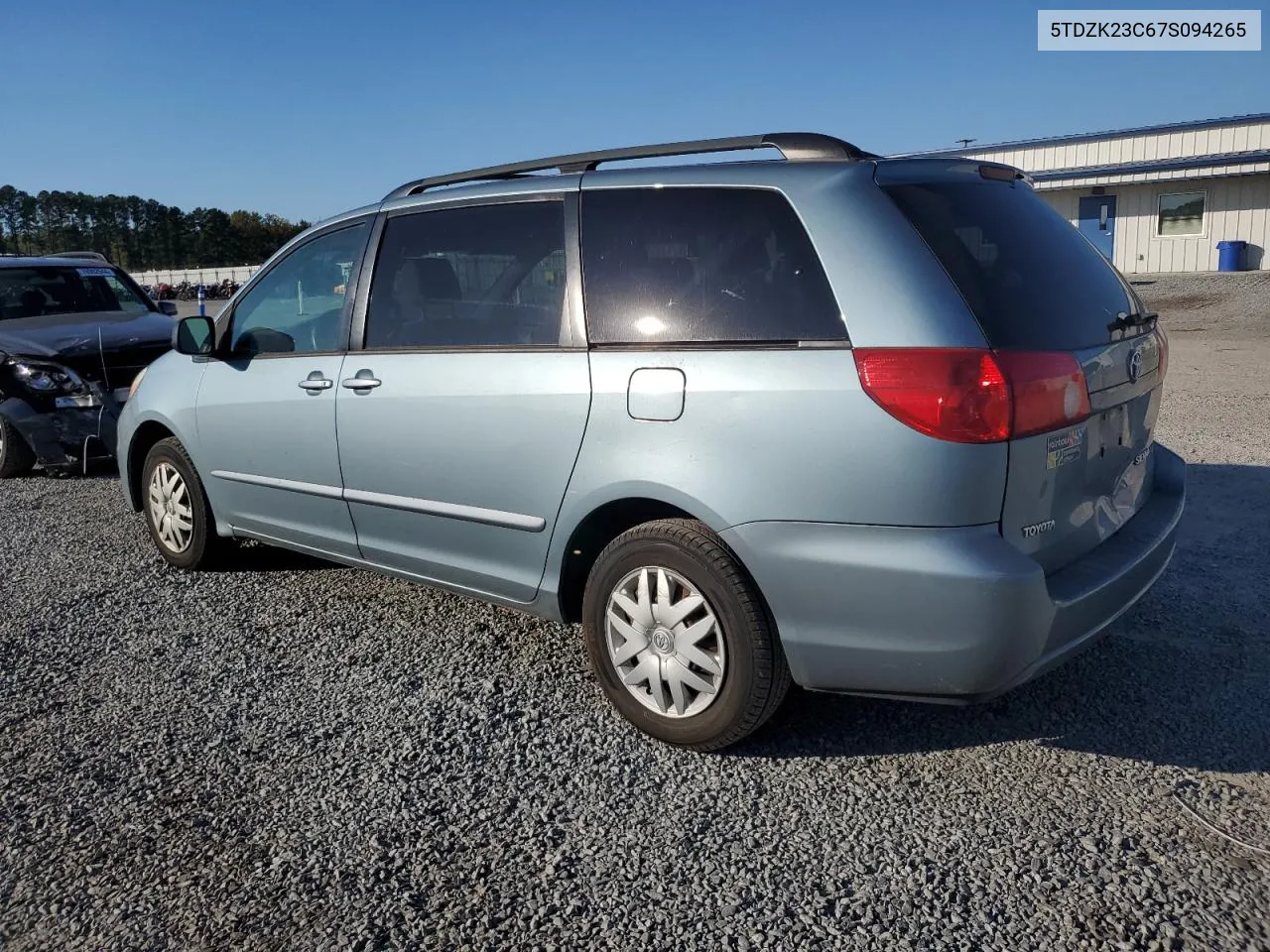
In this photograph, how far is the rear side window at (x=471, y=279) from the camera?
369 centimetres

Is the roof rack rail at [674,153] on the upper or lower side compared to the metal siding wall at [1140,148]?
lower

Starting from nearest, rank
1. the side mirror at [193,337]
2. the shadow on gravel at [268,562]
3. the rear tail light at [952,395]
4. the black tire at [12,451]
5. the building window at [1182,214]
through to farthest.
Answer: the rear tail light at [952,395], the side mirror at [193,337], the shadow on gravel at [268,562], the black tire at [12,451], the building window at [1182,214]

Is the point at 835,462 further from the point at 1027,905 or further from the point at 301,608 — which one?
the point at 301,608

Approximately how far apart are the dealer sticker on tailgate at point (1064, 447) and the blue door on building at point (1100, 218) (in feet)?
98.8

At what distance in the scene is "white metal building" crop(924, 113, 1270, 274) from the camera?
27531mm

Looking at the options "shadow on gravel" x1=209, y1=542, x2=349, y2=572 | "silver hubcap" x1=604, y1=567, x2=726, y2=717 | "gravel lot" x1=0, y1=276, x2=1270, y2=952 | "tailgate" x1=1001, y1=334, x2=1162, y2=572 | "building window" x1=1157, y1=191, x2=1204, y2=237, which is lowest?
"gravel lot" x1=0, y1=276, x2=1270, y2=952

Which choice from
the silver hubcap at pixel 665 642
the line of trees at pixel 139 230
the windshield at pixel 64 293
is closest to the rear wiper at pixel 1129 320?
the silver hubcap at pixel 665 642

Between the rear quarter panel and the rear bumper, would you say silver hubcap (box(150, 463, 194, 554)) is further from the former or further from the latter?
the rear bumper

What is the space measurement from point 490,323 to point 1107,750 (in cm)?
254

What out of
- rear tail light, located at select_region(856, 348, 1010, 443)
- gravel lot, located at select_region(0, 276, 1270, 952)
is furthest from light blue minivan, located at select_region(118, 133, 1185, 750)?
gravel lot, located at select_region(0, 276, 1270, 952)

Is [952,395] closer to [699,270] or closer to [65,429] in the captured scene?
[699,270]

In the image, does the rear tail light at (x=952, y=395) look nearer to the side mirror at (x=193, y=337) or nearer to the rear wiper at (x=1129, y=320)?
the rear wiper at (x=1129, y=320)

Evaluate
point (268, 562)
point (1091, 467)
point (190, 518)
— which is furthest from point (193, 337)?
point (1091, 467)

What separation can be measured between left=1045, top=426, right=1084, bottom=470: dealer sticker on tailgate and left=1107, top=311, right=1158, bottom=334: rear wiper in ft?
1.49
